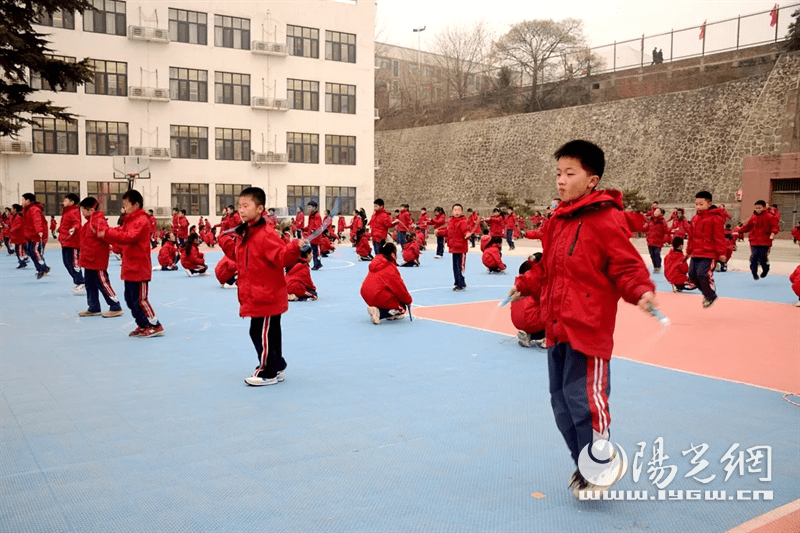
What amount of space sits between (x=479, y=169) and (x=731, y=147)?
17616 millimetres

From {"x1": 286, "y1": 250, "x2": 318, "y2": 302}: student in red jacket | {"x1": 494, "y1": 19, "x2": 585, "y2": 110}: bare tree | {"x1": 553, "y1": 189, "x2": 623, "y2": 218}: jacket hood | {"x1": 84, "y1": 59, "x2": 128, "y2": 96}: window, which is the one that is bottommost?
{"x1": 286, "y1": 250, "x2": 318, "y2": 302}: student in red jacket

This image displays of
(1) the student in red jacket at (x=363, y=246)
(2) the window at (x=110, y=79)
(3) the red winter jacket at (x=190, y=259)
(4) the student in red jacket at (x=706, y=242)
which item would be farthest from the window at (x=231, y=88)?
(4) the student in red jacket at (x=706, y=242)

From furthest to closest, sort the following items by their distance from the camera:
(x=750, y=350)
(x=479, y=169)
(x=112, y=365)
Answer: (x=479, y=169) < (x=750, y=350) < (x=112, y=365)

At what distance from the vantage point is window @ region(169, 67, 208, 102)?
3684cm

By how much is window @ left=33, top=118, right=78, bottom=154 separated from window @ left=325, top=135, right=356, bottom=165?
13551 millimetres

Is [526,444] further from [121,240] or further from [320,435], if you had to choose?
[121,240]

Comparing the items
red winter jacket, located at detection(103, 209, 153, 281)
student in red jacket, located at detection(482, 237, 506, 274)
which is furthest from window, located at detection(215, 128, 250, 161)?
red winter jacket, located at detection(103, 209, 153, 281)

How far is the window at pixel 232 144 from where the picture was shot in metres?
38.2

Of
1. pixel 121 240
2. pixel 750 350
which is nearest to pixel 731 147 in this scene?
pixel 750 350

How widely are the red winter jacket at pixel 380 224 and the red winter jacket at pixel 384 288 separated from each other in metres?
10.5

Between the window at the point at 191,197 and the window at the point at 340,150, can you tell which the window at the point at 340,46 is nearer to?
the window at the point at 340,150

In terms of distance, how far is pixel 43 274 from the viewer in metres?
16.2

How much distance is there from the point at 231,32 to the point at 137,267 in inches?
1280

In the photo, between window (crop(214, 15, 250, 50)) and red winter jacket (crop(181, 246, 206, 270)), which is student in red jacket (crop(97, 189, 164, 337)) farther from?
window (crop(214, 15, 250, 50))
